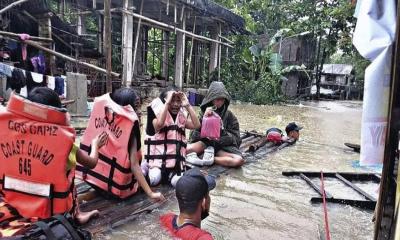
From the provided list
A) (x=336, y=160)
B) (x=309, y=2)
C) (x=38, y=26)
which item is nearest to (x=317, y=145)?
(x=336, y=160)

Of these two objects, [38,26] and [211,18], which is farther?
[211,18]

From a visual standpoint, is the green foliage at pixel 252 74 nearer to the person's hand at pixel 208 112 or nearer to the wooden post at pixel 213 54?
the wooden post at pixel 213 54

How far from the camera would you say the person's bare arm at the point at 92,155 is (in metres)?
2.92

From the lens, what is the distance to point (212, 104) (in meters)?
5.64

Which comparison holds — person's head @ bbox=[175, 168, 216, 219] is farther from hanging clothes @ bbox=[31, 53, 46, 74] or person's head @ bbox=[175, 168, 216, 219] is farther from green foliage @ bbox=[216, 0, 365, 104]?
green foliage @ bbox=[216, 0, 365, 104]

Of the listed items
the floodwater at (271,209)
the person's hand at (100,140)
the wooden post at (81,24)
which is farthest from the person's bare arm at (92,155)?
the wooden post at (81,24)

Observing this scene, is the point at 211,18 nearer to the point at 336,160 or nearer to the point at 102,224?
the point at 336,160

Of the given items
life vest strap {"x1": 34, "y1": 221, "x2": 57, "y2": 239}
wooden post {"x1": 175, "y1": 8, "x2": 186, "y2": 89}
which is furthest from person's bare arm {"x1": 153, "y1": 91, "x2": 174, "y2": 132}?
wooden post {"x1": 175, "y1": 8, "x2": 186, "y2": 89}

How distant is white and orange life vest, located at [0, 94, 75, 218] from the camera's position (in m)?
2.56

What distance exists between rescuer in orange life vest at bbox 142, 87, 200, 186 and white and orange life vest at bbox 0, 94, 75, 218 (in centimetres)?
172

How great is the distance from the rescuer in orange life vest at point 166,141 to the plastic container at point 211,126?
943mm

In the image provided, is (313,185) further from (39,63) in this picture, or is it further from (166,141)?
(39,63)

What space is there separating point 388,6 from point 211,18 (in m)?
15.0

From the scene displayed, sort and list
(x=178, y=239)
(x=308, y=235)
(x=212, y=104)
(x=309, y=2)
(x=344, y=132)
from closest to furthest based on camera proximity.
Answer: (x=178, y=239) < (x=308, y=235) < (x=212, y=104) < (x=344, y=132) < (x=309, y=2)
